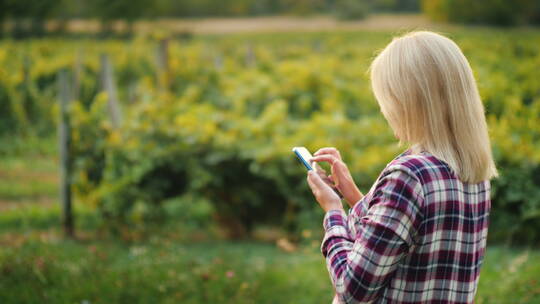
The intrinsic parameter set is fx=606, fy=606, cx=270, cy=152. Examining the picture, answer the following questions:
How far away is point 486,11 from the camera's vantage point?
859 inches

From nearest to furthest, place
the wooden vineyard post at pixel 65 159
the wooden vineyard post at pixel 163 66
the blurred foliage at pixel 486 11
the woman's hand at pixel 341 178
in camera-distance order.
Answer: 1. the woman's hand at pixel 341 178
2. the wooden vineyard post at pixel 65 159
3. the wooden vineyard post at pixel 163 66
4. the blurred foliage at pixel 486 11

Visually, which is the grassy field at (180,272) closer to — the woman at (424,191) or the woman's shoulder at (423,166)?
the woman at (424,191)

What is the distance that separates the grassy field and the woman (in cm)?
235

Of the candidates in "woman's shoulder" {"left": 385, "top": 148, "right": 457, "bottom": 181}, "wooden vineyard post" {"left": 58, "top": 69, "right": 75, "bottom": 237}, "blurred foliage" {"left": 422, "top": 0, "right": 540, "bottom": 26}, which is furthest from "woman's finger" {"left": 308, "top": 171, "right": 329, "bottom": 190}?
"blurred foliage" {"left": 422, "top": 0, "right": 540, "bottom": 26}

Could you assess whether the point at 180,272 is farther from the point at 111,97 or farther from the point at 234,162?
the point at 111,97

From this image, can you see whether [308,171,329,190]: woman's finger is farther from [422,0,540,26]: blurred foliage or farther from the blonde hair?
[422,0,540,26]: blurred foliage

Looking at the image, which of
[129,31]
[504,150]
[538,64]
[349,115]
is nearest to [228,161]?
[504,150]

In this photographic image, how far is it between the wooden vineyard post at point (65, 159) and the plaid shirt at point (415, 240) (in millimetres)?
5485

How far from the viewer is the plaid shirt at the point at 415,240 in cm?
159

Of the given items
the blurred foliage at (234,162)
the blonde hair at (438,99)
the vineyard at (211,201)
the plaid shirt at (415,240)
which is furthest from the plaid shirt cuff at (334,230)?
the blurred foliage at (234,162)

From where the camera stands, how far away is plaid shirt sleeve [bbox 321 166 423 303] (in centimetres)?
159

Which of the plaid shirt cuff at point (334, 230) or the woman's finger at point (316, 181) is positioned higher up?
the woman's finger at point (316, 181)

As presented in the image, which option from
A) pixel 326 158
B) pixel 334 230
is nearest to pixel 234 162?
pixel 326 158

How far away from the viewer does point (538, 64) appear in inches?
499
